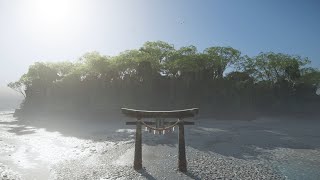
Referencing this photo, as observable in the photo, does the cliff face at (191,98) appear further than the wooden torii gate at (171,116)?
Yes

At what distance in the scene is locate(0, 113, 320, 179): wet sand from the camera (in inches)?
803

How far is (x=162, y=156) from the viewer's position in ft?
83.8

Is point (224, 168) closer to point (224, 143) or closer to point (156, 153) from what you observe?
point (156, 153)

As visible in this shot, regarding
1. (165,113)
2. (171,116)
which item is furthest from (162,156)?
(165,113)

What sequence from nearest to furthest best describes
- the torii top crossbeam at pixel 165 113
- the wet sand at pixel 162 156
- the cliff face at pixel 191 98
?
the torii top crossbeam at pixel 165 113 < the wet sand at pixel 162 156 < the cliff face at pixel 191 98

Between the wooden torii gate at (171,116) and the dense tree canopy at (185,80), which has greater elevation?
the dense tree canopy at (185,80)

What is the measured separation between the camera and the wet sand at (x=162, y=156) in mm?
20391

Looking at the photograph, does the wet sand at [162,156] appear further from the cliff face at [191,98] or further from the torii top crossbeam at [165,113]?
the cliff face at [191,98]

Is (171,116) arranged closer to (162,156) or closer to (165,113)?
(165,113)

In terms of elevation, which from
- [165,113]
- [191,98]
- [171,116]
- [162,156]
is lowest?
[162,156]

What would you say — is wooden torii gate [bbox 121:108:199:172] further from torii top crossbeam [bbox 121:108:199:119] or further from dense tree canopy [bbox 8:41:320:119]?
dense tree canopy [bbox 8:41:320:119]

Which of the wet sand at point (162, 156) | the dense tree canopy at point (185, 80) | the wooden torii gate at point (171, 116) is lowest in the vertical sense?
the wet sand at point (162, 156)

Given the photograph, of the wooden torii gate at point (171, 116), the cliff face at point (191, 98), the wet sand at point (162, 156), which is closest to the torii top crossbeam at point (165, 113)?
the wooden torii gate at point (171, 116)

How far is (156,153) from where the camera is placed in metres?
26.9
